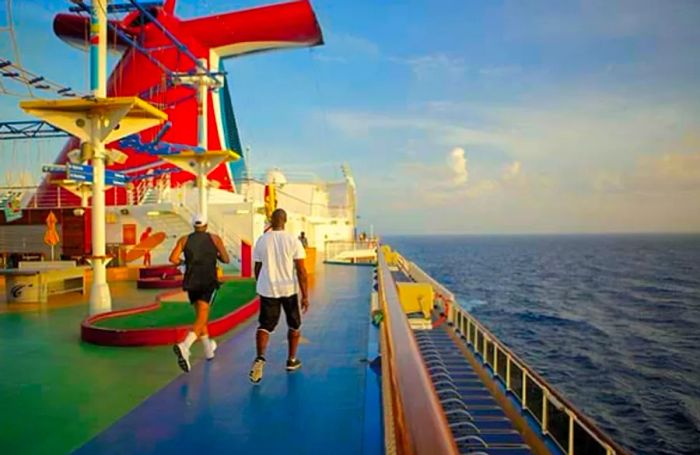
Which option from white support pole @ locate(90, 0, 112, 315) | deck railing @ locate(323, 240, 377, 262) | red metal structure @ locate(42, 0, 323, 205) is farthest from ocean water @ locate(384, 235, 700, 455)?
red metal structure @ locate(42, 0, 323, 205)

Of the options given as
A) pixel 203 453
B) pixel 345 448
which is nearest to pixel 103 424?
pixel 203 453

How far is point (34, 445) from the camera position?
3316mm

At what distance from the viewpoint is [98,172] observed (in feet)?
26.3

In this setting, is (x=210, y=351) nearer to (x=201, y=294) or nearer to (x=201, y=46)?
(x=201, y=294)

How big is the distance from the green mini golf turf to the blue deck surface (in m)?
1.27

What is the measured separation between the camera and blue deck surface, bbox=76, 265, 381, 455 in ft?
10.8

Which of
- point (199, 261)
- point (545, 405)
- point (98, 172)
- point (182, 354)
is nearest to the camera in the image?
point (182, 354)

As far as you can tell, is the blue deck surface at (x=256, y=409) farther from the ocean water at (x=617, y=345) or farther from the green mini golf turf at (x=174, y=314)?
the ocean water at (x=617, y=345)

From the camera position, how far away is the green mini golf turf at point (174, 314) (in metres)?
6.76

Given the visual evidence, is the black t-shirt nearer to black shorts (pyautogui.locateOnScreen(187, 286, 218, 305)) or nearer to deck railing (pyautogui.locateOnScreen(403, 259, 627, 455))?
black shorts (pyautogui.locateOnScreen(187, 286, 218, 305))

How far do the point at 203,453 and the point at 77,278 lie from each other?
8950 mm

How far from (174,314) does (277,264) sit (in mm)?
3761

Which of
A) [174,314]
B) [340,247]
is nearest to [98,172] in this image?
[174,314]

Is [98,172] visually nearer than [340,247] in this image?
Yes
